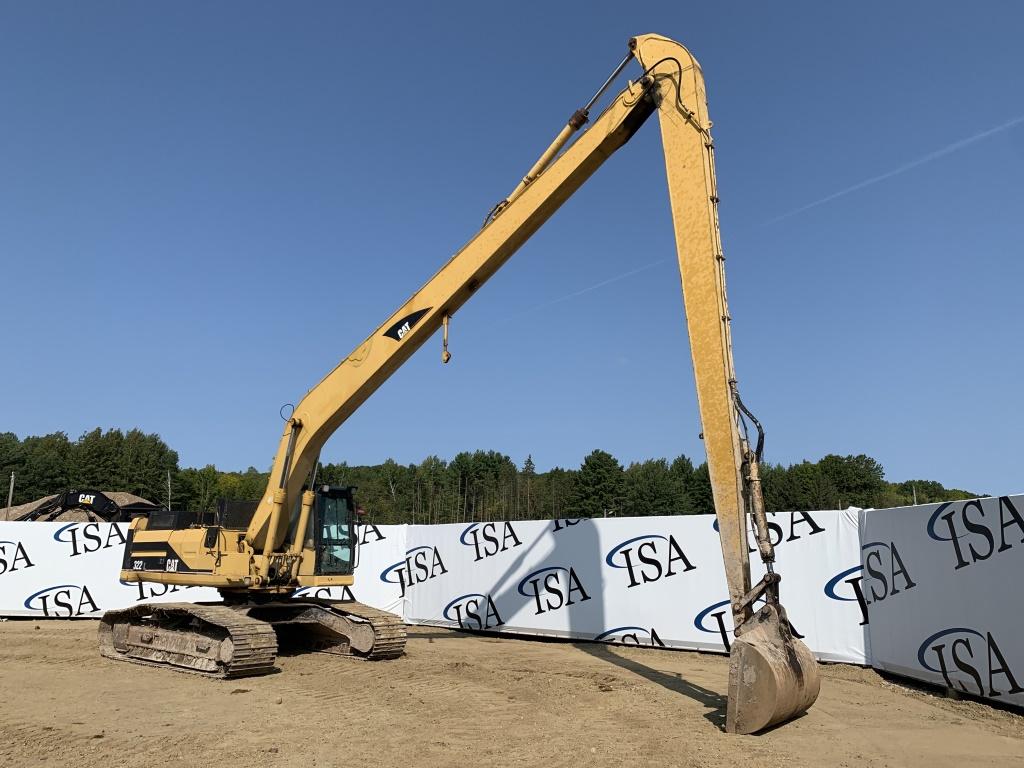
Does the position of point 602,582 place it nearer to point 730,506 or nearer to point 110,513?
point 730,506

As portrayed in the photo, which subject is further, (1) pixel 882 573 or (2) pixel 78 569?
(2) pixel 78 569

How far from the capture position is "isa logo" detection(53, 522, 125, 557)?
16.3 m

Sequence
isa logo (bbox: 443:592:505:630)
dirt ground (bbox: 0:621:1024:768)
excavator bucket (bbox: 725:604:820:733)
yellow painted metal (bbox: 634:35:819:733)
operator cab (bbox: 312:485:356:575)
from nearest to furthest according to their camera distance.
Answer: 1. dirt ground (bbox: 0:621:1024:768)
2. excavator bucket (bbox: 725:604:820:733)
3. yellow painted metal (bbox: 634:35:819:733)
4. operator cab (bbox: 312:485:356:575)
5. isa logo (bbox: 443:592:505:630)

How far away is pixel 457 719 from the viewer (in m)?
6.86

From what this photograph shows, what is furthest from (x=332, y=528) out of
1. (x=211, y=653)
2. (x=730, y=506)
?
(x=730, y=506)

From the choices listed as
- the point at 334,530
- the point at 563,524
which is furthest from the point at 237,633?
the point at 563,524

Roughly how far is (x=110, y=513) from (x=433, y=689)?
479 inches

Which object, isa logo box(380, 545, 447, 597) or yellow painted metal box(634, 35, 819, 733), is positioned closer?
yellow painted metal box(634, 35, 819, 733)

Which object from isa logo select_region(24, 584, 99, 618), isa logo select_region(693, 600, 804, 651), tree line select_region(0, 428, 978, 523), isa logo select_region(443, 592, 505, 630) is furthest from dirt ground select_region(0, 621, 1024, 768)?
tree line select_region(0, 428, 978, 523)

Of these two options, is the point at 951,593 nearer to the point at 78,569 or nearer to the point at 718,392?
the point at 718,392

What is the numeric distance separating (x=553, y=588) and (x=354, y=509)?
164 inches

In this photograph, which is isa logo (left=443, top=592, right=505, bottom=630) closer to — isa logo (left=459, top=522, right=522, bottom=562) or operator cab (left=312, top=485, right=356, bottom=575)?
isa logo (left=459, top=522, right=522, bottom=562)

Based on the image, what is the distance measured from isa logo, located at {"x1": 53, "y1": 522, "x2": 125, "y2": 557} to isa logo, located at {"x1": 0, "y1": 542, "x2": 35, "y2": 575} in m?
0.73

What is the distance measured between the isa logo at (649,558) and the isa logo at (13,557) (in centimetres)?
1307
